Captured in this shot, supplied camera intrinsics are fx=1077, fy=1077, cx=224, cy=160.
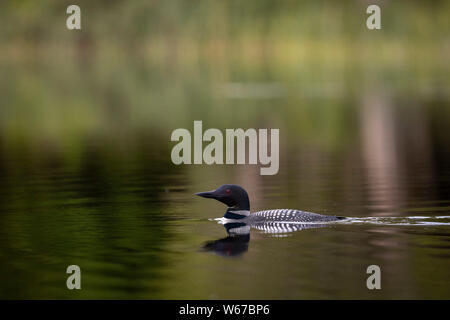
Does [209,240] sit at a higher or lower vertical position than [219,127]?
lower

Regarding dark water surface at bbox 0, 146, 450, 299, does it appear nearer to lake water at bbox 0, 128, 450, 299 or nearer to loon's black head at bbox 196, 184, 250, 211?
lake water at bbox 0, 128, 450, 299

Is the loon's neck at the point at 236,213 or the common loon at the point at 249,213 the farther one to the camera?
the loon's neck at the point at 236,213

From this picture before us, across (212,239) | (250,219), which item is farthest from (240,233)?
(250,219)

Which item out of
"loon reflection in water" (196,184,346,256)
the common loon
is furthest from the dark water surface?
the common loon

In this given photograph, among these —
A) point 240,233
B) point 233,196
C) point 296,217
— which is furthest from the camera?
point 233,196

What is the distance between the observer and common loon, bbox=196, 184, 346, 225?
13.5m

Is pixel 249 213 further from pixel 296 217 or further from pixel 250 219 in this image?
pixel 296 217

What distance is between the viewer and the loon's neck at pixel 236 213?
45.3 feet

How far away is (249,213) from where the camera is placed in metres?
13.9

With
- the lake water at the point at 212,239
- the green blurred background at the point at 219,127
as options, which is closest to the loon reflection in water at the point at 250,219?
the lake water at the point at 212,239

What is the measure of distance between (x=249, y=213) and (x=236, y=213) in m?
0.17

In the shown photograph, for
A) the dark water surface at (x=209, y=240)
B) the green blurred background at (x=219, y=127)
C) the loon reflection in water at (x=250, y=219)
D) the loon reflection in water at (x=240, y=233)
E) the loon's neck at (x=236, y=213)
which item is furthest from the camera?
the loon's neck at (x=236, y=213)

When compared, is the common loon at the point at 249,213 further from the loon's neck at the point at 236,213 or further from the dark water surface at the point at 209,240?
the dark water surface at the point at 209,240
